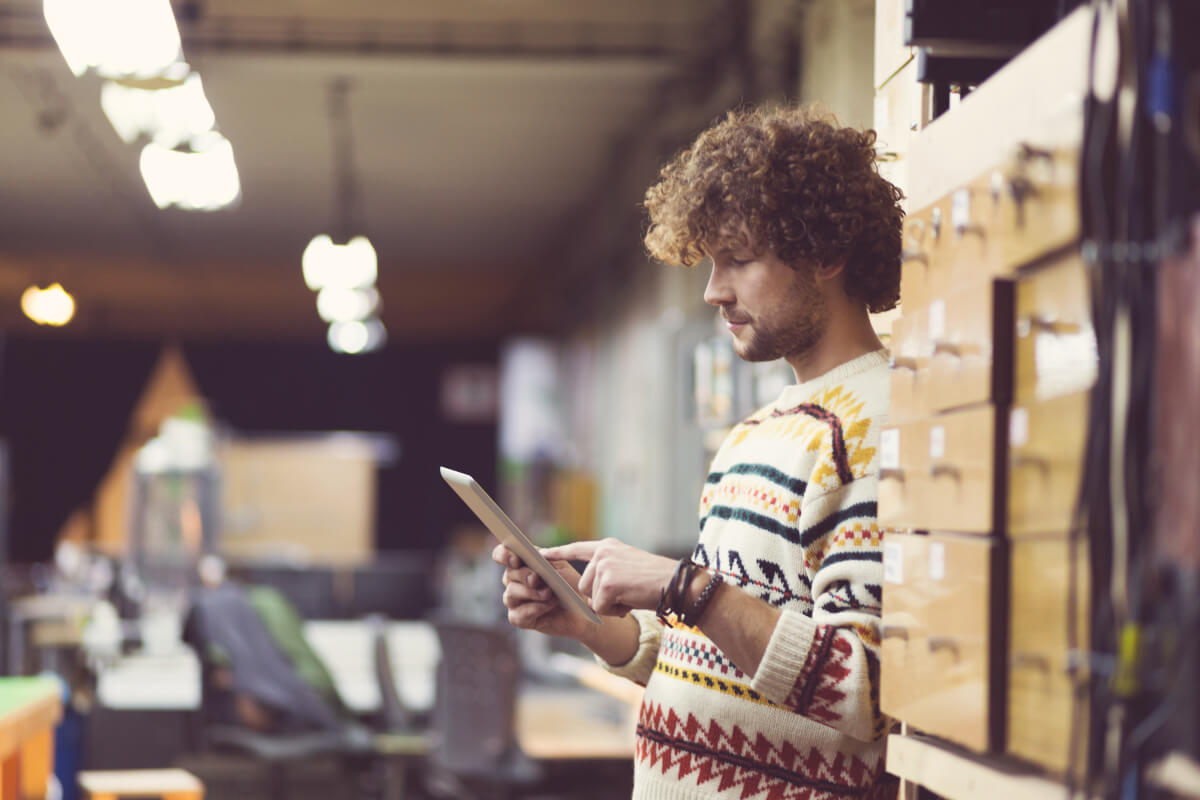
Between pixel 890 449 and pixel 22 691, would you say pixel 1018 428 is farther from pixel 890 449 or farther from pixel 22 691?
pixel 22 691

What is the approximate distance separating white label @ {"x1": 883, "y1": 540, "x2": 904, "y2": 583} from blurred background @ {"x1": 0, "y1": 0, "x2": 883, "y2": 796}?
2563 millimetres

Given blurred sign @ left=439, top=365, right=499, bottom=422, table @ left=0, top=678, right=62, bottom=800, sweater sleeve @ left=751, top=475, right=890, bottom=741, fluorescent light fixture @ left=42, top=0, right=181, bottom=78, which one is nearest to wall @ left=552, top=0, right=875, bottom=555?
sweater sleeve @ left=751, top=475, right=890, bottom=741

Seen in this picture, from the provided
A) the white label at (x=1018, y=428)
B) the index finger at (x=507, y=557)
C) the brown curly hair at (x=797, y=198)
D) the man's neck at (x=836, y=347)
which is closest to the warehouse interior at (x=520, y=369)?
the white label at (x=1018, y=428)

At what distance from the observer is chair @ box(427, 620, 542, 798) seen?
4.39 m

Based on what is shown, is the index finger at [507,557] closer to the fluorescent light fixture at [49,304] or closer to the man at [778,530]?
the man at [778,530]

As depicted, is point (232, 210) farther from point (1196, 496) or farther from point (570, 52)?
point (1196, 496)

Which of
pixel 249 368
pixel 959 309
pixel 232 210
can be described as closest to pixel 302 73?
pixel 232 210

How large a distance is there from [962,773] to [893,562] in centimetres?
23

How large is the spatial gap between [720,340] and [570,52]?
2.79m

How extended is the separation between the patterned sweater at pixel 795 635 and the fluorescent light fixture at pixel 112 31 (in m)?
2.28

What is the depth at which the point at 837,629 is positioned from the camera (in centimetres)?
132

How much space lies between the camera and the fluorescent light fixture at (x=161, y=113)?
14.4ft

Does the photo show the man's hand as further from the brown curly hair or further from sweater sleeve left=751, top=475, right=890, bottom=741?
the brown curly hair

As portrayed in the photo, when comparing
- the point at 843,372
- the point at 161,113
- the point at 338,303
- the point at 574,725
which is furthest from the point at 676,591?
the point at 338,303
